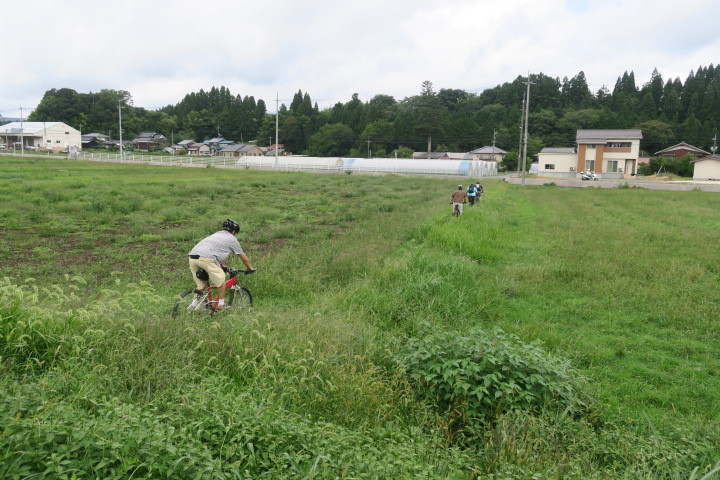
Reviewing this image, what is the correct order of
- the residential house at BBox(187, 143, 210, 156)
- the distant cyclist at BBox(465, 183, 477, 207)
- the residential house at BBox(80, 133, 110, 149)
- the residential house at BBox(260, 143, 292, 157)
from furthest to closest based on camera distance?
the residential house at BBox(187, 143, 210, 156) → the residential house at BBox(260, 143, 292, 157) → the residential house at BBox(80, 133, 110, 149) → the distant cyclist at BBox(465, 183, 477, 207)

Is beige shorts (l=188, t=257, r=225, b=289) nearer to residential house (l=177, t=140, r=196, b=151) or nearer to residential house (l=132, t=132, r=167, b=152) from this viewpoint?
residential house (l=132, t=132, r=167, b=152)

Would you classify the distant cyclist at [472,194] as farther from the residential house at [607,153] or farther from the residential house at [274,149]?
the residential house at [274,149]

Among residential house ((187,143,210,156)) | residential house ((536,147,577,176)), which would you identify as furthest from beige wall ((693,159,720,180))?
residential house ((187,143,210,156))

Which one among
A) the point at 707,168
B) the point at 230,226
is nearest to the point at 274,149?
the point at 707,168

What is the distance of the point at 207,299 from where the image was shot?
614cm

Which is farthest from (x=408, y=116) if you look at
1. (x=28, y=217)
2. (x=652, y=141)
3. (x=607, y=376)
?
(x=607, y=376)

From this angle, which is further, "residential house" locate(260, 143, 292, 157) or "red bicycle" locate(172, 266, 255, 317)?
"residential house" locate(260, 143, 292, 157)

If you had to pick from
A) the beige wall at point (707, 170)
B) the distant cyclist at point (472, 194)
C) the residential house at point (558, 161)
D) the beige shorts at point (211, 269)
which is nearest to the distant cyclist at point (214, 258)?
the beige shorts at point (211, 269)

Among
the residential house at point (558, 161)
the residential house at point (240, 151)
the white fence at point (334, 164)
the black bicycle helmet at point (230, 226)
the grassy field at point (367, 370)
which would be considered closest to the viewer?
the grassy field at point (367, 370)

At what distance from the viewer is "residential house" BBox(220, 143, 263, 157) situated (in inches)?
3191

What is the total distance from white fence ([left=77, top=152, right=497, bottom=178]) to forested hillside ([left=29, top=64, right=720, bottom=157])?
2000cm

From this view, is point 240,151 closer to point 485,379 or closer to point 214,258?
point 214,258

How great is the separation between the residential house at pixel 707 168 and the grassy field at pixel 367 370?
47323 mm

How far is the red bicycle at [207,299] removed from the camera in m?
5.86
